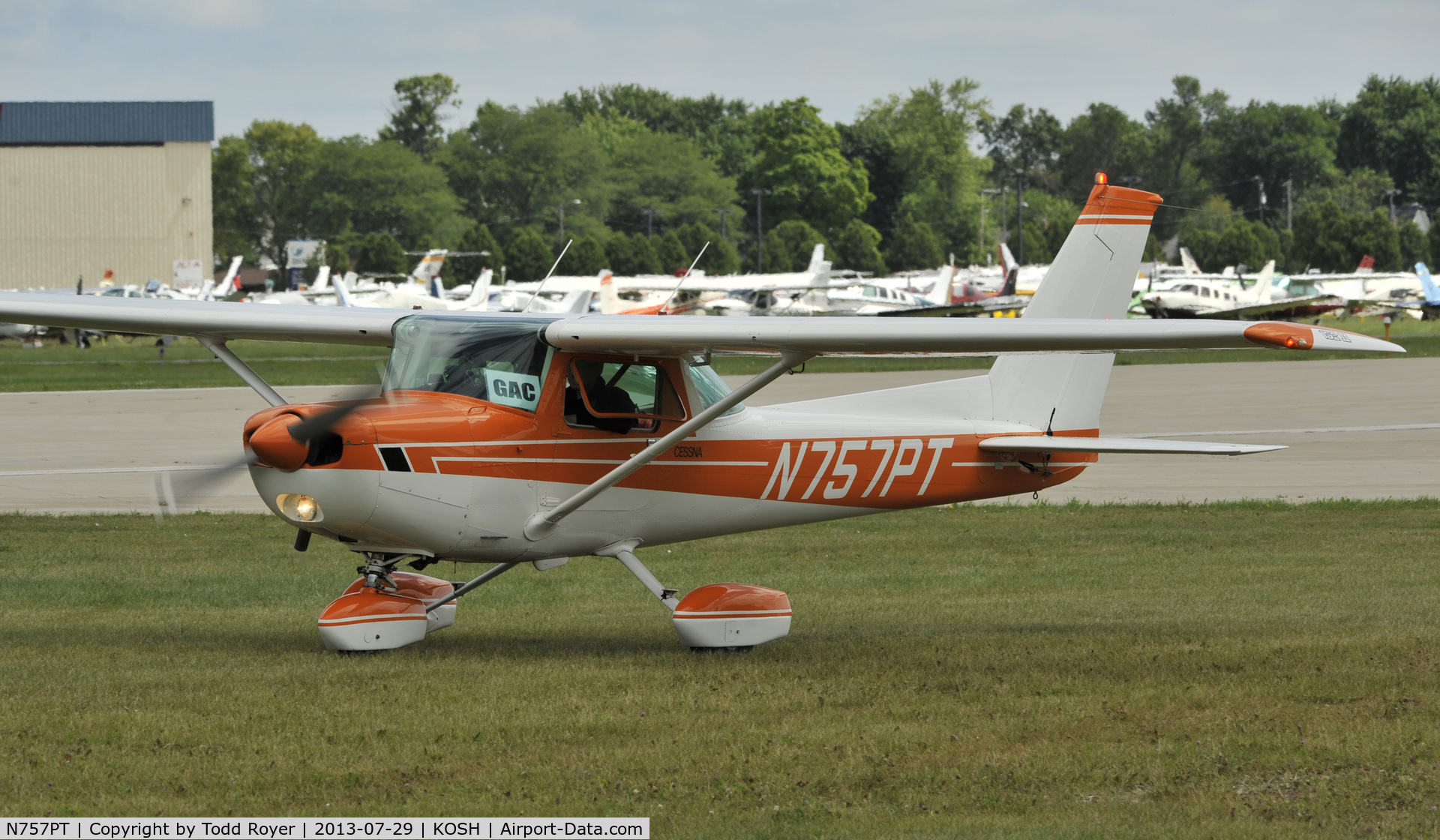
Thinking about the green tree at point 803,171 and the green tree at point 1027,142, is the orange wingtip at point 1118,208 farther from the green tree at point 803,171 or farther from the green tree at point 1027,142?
the green tree at point 1027,142

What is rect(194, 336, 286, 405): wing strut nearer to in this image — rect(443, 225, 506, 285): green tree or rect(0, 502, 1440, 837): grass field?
rect(0, 502, 1440, 837): grass field

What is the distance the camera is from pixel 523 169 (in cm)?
13825

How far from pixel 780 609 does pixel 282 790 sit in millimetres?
3880

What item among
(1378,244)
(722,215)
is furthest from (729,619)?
(722,215)

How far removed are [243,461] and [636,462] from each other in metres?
2.20

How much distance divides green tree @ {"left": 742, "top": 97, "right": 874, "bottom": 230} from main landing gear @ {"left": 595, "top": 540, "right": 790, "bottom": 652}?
129 m

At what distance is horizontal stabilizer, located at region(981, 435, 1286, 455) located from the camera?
32.4 feet

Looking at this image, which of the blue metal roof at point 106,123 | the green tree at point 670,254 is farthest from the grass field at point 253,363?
the green tree at point 670,254

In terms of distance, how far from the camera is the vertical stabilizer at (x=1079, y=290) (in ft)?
33.9

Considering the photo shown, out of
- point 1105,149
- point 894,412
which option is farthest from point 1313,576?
point 1105,149

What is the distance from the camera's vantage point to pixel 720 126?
181 meters

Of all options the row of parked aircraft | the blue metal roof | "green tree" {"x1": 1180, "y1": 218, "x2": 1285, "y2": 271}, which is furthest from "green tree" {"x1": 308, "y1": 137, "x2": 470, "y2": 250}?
"green tree" {"x1": 1180, "y1": 218, "x2": 1285, "y2": 271}

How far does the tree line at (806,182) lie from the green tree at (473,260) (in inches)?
7.4

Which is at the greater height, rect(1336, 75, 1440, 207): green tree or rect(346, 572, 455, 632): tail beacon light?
rect(1336, 75, 1440, 207): green tree
